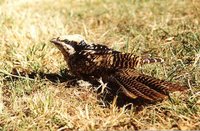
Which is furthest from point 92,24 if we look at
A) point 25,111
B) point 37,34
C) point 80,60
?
point 25,111

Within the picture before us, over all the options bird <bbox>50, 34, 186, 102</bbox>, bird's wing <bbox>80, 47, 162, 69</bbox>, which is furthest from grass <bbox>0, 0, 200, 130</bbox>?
bird's wing <bbox>80, 47, 162, 69</bbox>

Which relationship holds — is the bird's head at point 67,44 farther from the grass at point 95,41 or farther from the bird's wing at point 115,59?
the grass at point 95,41

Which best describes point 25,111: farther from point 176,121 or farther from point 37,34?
point 37,34

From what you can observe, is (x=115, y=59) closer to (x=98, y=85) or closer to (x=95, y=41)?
(x=98, y=85)

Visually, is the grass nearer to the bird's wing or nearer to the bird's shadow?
the bird's shadow

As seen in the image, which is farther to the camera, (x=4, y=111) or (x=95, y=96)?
(x=95, y=96)

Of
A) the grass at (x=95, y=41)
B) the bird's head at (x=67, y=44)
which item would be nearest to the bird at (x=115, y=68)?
the bird's head at (x=67, y=44)
